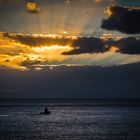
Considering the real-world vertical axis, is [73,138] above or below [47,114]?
below

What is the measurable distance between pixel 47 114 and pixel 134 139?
7800 centimetres

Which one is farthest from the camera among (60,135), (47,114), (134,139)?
(47,114)

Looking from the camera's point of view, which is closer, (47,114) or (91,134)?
(91,134)

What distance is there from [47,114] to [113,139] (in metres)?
77.2

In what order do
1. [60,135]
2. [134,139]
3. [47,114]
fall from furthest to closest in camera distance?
[47,114] → [60,135] → [134,139]

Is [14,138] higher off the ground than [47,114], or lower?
lower

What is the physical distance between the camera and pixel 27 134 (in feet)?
241

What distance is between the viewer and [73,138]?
65.8m

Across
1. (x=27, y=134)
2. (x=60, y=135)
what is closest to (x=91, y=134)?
(x=60, y=135)

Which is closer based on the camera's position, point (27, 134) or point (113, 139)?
point (113, 139)

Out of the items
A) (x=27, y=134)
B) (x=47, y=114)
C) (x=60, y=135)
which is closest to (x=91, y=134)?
(x=60, y=135)

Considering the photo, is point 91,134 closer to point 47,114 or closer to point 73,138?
point 73,138

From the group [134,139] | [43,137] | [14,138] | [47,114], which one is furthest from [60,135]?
[47,114]

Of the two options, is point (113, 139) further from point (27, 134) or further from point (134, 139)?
point (27, 134)
